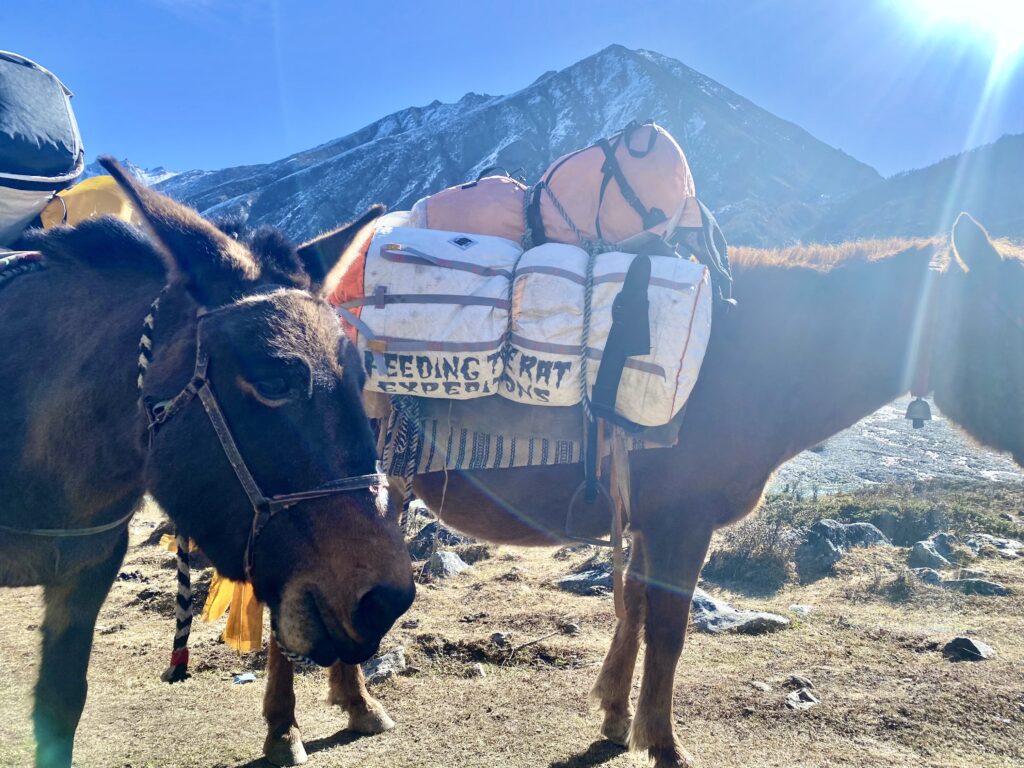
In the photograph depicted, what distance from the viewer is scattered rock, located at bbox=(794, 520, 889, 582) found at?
24.8ft

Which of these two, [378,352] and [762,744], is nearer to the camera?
[378,352]

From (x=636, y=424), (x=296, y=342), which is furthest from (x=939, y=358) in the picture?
(x=296, y=342)

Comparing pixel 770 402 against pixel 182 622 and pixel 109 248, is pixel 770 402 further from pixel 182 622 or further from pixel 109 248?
pixel 109 248

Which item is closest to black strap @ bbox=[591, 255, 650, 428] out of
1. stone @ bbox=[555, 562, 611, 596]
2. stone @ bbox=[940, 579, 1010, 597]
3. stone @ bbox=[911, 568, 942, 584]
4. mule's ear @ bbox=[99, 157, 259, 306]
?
mule's ear @ bbox=[99, 157, 259, 306]

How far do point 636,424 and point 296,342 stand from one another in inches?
73.2

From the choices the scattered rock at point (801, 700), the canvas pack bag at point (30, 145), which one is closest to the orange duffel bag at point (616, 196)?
the canvas pack bag at point (30, 145)

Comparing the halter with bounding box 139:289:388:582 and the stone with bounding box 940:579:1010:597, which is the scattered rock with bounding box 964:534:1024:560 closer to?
the stone with bounding box 940:579:1010:597

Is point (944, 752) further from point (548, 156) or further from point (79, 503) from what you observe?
point (548, 156)

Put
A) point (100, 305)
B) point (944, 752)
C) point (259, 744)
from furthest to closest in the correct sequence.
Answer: point (259, 744) < point (944, 752) < point (100, 305)

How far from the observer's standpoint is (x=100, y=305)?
229 centimetres

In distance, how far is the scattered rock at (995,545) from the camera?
791 cm

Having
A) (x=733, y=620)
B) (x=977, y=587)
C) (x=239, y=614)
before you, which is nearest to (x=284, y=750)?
(x=239, y=614)

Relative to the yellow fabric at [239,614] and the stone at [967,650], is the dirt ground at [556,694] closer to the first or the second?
the stone at [967,650]

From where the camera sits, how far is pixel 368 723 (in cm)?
385
